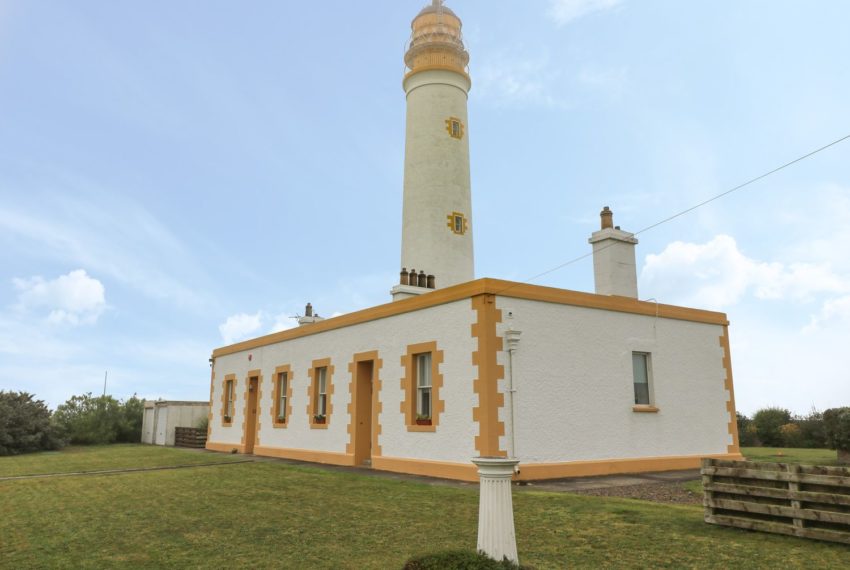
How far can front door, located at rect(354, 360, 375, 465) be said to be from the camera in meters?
15.3

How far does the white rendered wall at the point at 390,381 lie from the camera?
40.1 feet

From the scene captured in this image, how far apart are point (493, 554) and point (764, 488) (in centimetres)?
376

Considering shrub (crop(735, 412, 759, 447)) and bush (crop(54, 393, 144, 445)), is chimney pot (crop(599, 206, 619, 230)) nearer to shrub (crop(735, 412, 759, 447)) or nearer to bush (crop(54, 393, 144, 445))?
shrub (crop(735, 412, 759, 447))

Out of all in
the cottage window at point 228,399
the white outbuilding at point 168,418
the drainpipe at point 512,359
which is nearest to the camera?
the drainpipe at point 512,359

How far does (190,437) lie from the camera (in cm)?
2612

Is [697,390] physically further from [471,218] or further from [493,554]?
[493,554]

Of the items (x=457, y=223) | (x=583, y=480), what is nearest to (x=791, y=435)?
(x=457, y=223)

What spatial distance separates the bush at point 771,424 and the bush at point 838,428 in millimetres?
8325

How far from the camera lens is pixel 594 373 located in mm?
13133

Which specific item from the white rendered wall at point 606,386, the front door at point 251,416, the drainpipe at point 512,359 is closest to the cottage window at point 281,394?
the front door at point 251,416

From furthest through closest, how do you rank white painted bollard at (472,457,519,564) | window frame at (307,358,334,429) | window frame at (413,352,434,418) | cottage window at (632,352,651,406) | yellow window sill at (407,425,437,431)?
window frame at (307,358,334,429) < cottage window at (632,352,651,406) < window frame at (413,352,434,418) < yellow window sill at (407,425,437,431) < white painted bollard at (472,457,519,564)

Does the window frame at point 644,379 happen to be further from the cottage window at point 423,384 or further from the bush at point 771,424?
the bush at point 771,424

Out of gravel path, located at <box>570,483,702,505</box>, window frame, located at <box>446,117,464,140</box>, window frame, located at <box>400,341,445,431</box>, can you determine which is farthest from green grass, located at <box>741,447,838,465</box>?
window frame, located at <box>446,117,464,140</box>

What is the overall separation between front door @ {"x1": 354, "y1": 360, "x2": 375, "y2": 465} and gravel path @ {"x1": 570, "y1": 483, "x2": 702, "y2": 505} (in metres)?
6.71
